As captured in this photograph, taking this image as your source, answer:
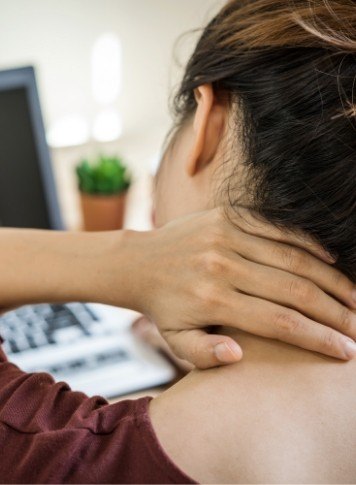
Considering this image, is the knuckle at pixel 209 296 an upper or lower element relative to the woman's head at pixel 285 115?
lower

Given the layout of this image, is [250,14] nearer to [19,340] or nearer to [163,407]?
[163,407]

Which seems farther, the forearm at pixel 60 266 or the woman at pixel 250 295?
the forearm at pixel 60 266

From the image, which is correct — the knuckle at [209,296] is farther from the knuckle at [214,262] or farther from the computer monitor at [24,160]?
the computer monitor at [24,160]

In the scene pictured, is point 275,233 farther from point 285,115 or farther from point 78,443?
point 78,443

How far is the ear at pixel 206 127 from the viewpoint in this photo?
654 millimetres

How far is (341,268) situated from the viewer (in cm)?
63

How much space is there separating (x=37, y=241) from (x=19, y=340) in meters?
0.28

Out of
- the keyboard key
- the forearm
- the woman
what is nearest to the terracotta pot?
the keyboard key

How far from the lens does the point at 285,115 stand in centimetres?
57

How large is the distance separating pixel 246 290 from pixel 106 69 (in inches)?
41.8

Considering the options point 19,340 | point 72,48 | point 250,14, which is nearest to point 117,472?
point 250,14

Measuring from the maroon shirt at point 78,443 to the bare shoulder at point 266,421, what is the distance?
18 mm

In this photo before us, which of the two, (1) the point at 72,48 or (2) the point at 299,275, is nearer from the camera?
(2) the point at 299,275

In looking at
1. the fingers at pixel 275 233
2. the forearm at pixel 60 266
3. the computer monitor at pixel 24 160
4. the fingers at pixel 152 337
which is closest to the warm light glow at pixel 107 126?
the computer monitor at pixel 24 160
